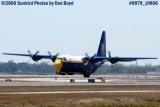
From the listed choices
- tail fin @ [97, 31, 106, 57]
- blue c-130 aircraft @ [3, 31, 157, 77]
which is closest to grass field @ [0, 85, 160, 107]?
blue c-130 aircraft @ [3, 31, 157, 77]

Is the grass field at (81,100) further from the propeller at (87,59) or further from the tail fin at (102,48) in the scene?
the tail fin at (102,48)

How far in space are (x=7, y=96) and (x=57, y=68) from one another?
51.5 metres

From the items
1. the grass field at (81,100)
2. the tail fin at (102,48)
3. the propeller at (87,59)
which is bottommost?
the grass field at (81,100)

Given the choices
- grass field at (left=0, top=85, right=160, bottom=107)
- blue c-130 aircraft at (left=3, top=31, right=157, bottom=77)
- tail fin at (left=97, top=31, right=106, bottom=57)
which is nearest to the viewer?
grass field at (left=0, top=85, right=160, bottom=107)

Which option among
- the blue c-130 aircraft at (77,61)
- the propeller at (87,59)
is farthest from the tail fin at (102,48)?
the propeller at (87,59)

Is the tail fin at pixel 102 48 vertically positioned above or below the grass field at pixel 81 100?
above

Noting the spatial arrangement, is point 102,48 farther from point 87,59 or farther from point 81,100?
point 81,100

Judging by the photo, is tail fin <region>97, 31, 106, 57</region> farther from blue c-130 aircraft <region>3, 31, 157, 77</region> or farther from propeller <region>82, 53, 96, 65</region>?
propeller <region>82, 53, 96, 65</region>

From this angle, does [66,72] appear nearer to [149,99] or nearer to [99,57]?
[99,57]

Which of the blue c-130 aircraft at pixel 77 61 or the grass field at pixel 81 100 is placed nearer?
the grass field at pixel 81 100

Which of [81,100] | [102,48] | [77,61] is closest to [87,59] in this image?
[77,61]

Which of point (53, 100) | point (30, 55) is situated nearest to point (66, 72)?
point (30, 55)

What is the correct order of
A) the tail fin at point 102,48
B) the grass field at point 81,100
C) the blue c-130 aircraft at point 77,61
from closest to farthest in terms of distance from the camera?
the grass field at point 81,100
the blue c-130 aircraft at point 77,61
the tail fin at point 102,48

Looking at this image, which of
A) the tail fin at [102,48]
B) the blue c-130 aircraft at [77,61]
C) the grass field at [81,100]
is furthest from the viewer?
the tail fin at [102,48]
